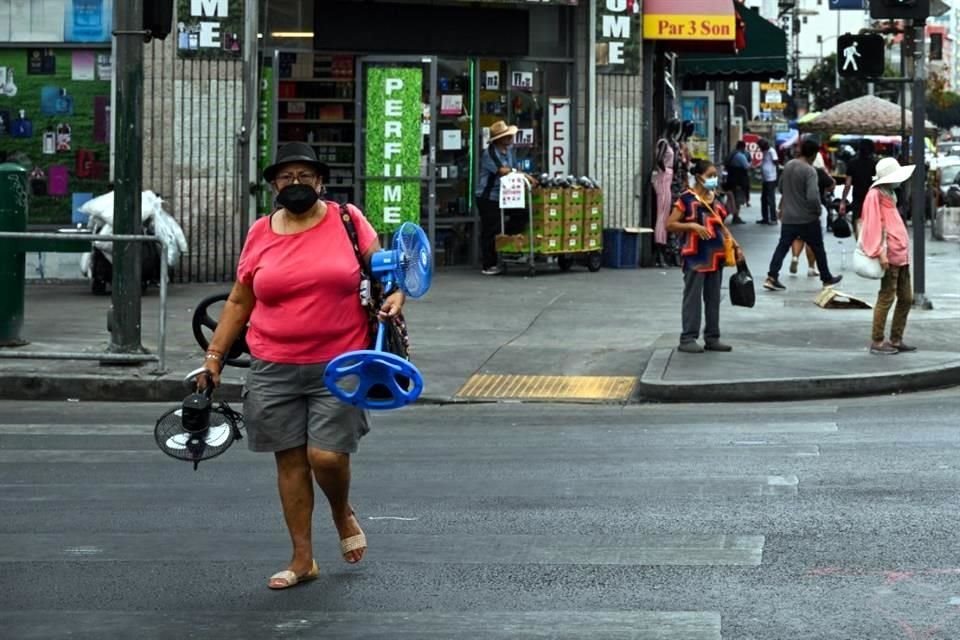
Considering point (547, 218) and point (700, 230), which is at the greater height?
point (547, 218)

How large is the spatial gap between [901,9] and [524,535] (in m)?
10.9

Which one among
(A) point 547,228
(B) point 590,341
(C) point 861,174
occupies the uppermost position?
(C) point 861,174

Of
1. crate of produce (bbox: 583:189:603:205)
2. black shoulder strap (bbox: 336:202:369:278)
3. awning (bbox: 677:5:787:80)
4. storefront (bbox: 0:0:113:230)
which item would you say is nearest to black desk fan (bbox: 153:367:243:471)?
black shoulder strap (bbox: 336:202:369:278)

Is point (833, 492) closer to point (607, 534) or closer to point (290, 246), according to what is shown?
point (607, 534)

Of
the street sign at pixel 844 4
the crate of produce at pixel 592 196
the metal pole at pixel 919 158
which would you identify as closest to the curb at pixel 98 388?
the metal pole at pixel 919 158

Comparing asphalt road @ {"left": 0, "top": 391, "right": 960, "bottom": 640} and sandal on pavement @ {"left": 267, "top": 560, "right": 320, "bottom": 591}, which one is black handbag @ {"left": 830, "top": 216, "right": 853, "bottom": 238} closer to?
asphalt road @ {"left": 0, "top": 391, "right": 960, "bottom": 640}

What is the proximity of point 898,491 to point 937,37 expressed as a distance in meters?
27.5

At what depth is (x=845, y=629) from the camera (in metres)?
6.44

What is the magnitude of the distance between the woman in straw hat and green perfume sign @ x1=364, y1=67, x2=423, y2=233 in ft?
27.7

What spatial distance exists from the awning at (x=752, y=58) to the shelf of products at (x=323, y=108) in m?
9.95

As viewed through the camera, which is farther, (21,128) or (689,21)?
(689,21)

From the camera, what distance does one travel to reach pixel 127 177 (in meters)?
13.9

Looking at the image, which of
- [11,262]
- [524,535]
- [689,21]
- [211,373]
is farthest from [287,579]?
[689,21]

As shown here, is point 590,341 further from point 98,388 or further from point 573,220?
point 573,220
